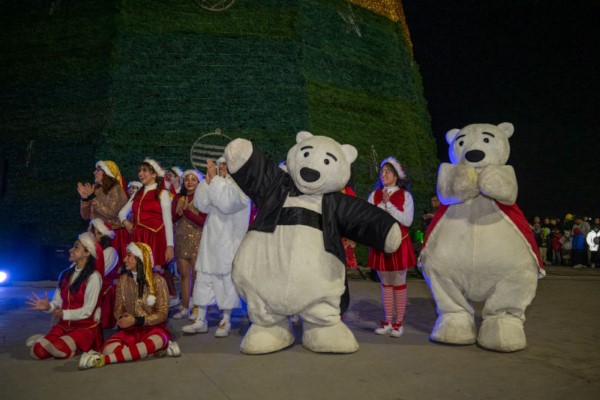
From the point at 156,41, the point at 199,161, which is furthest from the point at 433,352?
the point at 156,41

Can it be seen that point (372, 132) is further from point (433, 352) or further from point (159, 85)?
point (433, 352)

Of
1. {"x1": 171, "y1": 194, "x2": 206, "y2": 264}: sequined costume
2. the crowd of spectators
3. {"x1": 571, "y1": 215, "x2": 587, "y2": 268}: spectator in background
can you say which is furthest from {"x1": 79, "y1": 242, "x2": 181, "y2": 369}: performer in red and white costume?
{"x1": 571, "y1": 215, "x2": 587, "y2": 268}: spectator in background

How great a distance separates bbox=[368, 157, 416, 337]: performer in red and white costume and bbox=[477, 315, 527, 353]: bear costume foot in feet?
2.41

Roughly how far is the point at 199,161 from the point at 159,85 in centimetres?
169

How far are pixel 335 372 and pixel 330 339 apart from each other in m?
0.46

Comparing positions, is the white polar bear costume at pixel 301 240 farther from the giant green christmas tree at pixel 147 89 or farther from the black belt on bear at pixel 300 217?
the giant green christmas tree at pixel 147 89

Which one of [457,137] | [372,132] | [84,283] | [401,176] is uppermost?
[372,132]

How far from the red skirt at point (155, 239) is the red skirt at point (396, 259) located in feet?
6.96

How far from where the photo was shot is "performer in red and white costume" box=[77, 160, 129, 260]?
5.34 metres

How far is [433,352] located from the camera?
369 centimetres

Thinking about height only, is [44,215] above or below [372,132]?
below

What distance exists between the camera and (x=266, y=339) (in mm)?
3635

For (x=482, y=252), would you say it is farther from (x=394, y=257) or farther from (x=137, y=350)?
(x=137, y=350)

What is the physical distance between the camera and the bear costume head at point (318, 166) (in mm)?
3725
